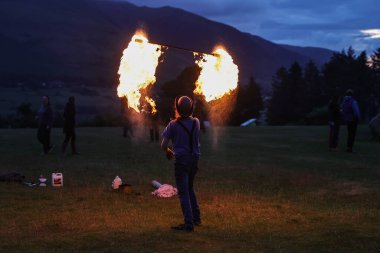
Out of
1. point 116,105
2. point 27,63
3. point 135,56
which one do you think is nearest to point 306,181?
point 135,56

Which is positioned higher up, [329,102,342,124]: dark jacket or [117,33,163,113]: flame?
[117,33,163,113]: flame

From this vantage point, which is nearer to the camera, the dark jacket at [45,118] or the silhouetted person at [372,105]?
the dark jacket at [45,118]

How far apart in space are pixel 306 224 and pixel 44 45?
635 feet

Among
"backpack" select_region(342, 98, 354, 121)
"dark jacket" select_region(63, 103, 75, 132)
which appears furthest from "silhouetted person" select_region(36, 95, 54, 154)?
"backpack" select_region(342, 98, 354, 121)

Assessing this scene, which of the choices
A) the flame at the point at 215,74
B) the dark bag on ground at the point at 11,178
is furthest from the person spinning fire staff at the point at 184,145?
the dark bag on ground at the point at 11,178

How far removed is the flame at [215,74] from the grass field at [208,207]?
2.41 m

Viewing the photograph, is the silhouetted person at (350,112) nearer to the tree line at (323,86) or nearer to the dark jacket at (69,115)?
the dark jacket at (69,115)

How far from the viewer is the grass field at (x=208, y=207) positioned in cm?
896

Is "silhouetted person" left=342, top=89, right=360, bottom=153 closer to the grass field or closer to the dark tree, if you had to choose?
the grass field

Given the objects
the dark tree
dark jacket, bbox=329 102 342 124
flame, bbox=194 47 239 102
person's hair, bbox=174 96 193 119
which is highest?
flame, bbox=194 47 239 102

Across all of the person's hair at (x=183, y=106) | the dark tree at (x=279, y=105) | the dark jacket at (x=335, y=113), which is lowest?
the dark tree at (x=279, y=105)

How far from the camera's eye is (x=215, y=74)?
13180 millimetres

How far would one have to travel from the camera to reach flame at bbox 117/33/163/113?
12.8 meters

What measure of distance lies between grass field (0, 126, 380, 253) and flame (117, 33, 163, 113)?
7.83 ft
